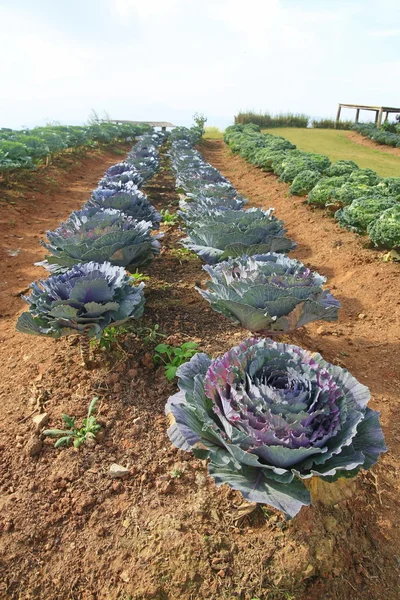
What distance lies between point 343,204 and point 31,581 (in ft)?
22.6

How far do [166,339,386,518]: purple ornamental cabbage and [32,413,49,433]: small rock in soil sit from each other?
1.18m

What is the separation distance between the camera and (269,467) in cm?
162

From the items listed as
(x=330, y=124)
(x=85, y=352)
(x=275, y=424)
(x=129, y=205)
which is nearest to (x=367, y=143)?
(x=330, y=124)

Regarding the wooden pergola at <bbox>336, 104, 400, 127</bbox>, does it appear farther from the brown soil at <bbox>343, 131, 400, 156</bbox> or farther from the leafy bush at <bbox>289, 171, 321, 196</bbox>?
the leafy bush at <bbox>289, 171, 321, 196</bbox>

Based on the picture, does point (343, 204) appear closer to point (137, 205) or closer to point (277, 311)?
point (137, 205)

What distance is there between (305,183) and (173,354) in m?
6.42

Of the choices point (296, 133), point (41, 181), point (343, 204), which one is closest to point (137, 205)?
point (343, 204)

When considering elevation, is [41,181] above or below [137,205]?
below

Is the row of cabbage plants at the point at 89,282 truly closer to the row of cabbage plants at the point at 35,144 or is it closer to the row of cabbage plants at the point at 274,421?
the row of cabbage plants at the point at 274,421

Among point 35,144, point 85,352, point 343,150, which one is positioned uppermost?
point 35,144

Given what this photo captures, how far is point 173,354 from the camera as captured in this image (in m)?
3.28

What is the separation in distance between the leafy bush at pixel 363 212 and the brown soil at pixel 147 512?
9.56 ft

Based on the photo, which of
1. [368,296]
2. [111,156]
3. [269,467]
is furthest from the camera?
[111,156]

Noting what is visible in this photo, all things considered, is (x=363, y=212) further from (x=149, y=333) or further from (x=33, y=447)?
(x=33, y=447)
